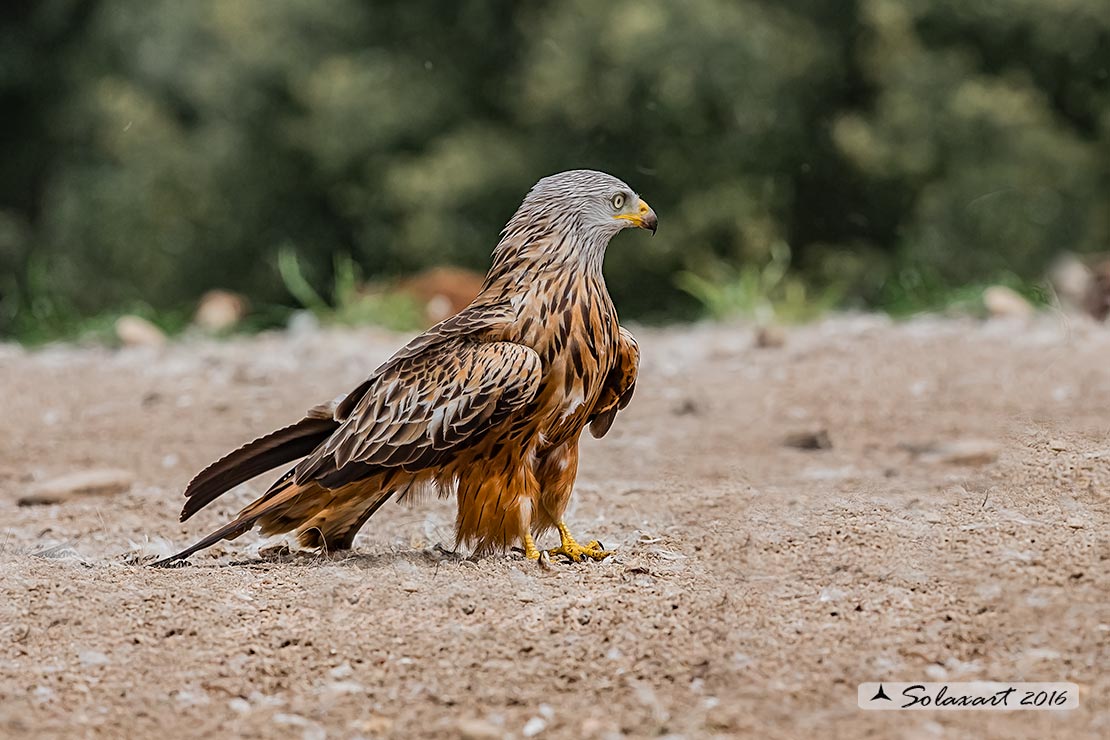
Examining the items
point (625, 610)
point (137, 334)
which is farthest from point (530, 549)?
point (137, 334)

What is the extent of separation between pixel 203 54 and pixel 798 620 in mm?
11483

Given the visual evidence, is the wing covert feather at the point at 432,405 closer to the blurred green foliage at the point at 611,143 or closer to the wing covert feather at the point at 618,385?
the wing covert feather at the point at 618,385

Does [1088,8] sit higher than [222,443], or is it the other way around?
[1088,8]

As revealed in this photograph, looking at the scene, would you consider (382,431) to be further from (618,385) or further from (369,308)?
(369,308)

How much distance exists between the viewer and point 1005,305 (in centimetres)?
845

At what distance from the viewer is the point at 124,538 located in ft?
14.1

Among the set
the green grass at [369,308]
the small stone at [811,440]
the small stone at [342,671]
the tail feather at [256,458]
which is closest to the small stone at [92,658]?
the small stone at [342,671]

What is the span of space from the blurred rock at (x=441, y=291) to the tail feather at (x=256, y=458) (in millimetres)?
5847

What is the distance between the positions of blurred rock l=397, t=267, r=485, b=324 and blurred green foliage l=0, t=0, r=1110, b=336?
4.82ft

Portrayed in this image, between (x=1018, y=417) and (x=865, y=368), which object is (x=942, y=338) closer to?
(x=865, y=368)

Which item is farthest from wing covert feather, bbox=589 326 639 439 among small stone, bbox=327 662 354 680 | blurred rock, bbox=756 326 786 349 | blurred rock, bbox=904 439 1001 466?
blurred rock, bbox=756 326 786 349

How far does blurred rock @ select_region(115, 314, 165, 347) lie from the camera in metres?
9.16

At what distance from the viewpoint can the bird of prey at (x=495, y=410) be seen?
3.40 metres

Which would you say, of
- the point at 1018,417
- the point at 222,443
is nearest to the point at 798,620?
Result: the point at 1018,417
